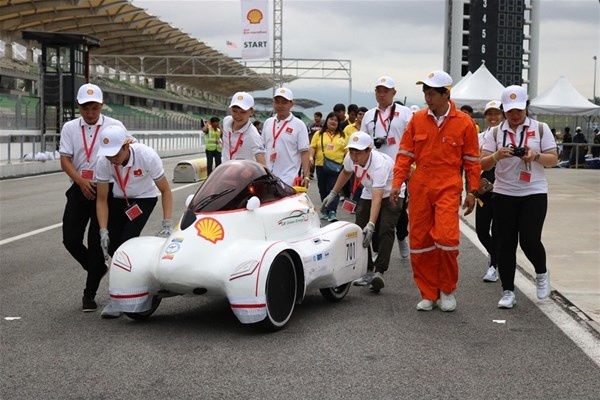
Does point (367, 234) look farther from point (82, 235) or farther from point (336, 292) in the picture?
point (82, 235)

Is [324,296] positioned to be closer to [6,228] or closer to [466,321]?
[466,321]

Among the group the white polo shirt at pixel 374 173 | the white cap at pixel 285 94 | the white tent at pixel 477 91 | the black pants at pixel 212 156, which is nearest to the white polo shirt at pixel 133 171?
the white polo shirt at pixel 374 173

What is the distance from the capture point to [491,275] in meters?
8.64

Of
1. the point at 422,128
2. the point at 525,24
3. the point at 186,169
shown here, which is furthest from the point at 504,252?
the point at 525,24

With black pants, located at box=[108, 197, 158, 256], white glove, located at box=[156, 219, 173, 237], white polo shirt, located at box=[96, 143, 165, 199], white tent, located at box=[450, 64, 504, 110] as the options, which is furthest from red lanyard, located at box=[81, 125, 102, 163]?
white tent, located at box=[450, 64, 504, 110]

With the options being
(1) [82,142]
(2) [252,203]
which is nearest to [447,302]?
(2) [252,203]

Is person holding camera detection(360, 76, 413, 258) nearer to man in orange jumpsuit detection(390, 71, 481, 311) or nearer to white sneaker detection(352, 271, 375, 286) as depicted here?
white sneaker detection(352, 271, 375, 286)

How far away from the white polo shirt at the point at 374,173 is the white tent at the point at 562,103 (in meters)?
24.0

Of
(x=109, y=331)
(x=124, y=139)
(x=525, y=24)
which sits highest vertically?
(x=525, y=24)

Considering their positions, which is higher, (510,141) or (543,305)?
(510,141)

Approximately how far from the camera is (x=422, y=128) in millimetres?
7109

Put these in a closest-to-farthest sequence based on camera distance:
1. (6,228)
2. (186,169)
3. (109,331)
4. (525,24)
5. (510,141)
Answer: (109,331)
(510,141)
(6,228)
(186,169)
(525,24)

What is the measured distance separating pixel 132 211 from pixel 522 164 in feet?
10.4

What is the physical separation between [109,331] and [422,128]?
291 cm
